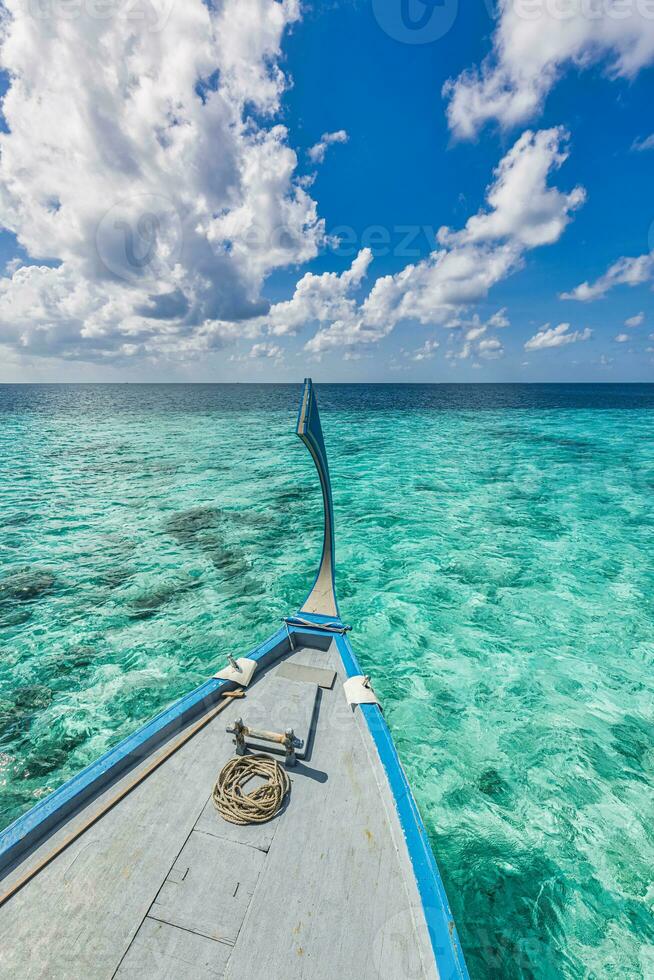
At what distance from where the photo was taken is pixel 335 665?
8.56 meters

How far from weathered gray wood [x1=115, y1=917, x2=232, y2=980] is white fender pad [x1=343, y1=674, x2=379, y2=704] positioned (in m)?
3.61

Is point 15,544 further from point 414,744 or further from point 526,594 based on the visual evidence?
point 526,594

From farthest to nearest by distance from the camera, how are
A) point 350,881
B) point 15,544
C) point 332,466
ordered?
point 332,466 → point 15,544 → point 350,881

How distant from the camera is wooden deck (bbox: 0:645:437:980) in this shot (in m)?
4.17

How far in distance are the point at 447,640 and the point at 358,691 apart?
252 inches

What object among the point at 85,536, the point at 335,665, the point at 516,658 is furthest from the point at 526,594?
the point at 85,536

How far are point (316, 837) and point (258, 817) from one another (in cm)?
84

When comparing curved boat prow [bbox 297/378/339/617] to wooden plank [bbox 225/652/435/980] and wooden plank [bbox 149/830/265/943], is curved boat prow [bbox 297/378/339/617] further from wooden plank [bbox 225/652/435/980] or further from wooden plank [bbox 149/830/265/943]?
wooden plank [bbox 149/830/265/943]

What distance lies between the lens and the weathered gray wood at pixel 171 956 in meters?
4.07

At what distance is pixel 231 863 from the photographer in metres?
4.99

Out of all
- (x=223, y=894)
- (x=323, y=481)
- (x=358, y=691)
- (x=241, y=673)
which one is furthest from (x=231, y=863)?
(x=323, y=481)

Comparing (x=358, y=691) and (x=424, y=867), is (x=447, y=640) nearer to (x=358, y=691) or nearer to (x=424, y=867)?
(x=358, y=691)

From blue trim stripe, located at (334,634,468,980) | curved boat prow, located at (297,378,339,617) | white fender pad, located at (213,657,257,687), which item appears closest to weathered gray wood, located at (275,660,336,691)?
white fender pad, located at (213,657,257,687)

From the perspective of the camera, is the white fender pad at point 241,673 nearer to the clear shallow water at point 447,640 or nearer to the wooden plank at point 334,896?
the wooden plank at point 334,896
